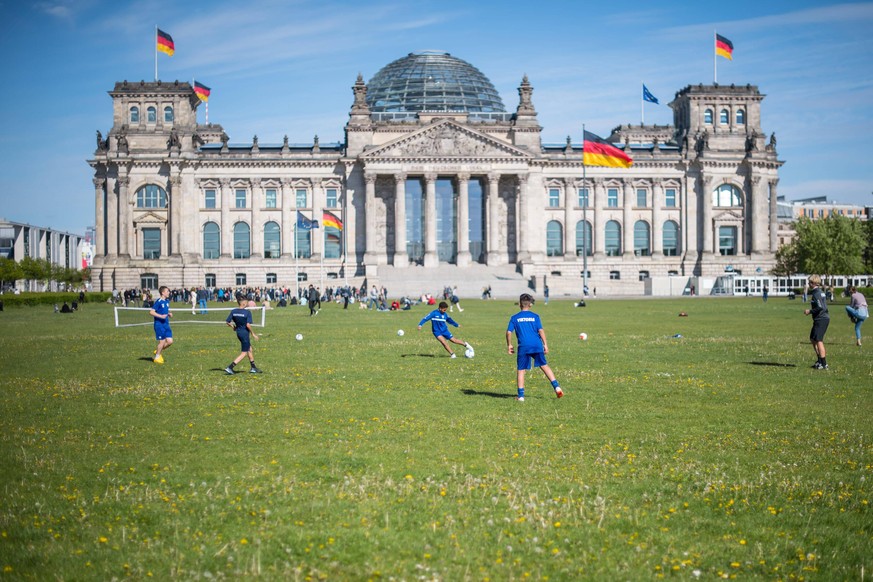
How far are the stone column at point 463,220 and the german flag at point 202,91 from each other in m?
33.3

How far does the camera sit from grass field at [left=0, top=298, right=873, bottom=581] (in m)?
8.97

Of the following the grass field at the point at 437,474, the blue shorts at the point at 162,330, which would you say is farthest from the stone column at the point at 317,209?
the grass field at the point at 437,474

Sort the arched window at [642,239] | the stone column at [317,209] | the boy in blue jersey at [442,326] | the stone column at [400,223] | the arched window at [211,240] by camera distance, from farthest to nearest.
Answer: the arched window at [642,239] → the arched window at [211,240] → the stone column at [317,209] → the stone column at [400,223] → the boy in blue jersey at [442,326]

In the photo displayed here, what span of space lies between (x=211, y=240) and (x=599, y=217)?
51.0 meters

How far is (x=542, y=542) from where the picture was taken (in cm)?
942

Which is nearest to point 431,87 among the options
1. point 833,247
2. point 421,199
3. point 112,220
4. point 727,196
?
point 421,199

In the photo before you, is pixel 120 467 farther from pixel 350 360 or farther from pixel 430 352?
pixel 430 352

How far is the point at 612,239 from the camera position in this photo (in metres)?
116

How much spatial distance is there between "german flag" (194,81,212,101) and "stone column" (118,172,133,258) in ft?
46.1

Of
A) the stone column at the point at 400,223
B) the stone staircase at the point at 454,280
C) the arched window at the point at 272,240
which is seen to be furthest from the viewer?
the arched window at the point at 272,240

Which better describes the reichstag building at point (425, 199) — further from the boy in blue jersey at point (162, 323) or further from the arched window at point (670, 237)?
the boy in blue jersey at point (162, 323)

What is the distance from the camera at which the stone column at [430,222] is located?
109 meters

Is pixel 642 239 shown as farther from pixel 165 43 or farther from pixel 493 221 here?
pixel 165 43

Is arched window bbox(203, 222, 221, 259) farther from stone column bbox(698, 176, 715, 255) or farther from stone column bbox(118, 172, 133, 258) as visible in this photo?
stone column bbox(698, 176, 715, 255)
